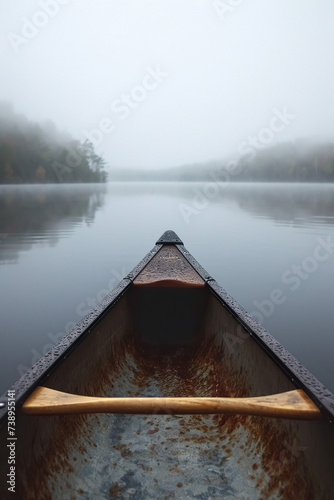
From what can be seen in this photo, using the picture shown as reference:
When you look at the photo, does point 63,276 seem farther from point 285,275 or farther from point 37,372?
point 37,372

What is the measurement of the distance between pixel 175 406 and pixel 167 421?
1.07 m

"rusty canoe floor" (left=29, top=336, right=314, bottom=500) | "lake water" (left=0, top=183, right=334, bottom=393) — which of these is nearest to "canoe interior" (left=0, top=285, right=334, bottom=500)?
"rusty canoe floor" (left=29, top=336, right=314, bottom=500)

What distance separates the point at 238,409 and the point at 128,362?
1.90 meters

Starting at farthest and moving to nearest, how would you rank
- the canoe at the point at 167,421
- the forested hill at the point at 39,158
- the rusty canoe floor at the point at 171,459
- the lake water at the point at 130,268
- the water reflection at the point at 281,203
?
the forested hill at the point at 39,158 < the water reflection at the point at 281,203 < the lake water at the point at 130,268 < the rusty canoe floor at the point at 171,459 < the canoe at the point at 167,421

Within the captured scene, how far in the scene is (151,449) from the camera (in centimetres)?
236

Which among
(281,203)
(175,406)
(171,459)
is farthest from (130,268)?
(281,203)

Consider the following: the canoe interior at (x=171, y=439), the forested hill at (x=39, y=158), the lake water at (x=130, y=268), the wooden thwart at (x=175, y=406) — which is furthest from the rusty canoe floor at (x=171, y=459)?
the forested hill at (x=39, y=158)

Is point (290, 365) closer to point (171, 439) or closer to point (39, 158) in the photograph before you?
point (171, 439)

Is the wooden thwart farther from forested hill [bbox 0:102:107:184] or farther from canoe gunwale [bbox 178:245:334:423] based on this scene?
forested hill [bbox 0:102:107:184]

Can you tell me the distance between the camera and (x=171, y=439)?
2.47 m

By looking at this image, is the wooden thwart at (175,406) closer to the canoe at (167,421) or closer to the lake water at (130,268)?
the canoe at (167,421)

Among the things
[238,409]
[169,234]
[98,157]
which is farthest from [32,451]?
[98,157]

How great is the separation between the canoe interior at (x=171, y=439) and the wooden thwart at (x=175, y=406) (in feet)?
0.33

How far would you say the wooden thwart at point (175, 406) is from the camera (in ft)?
5.58
